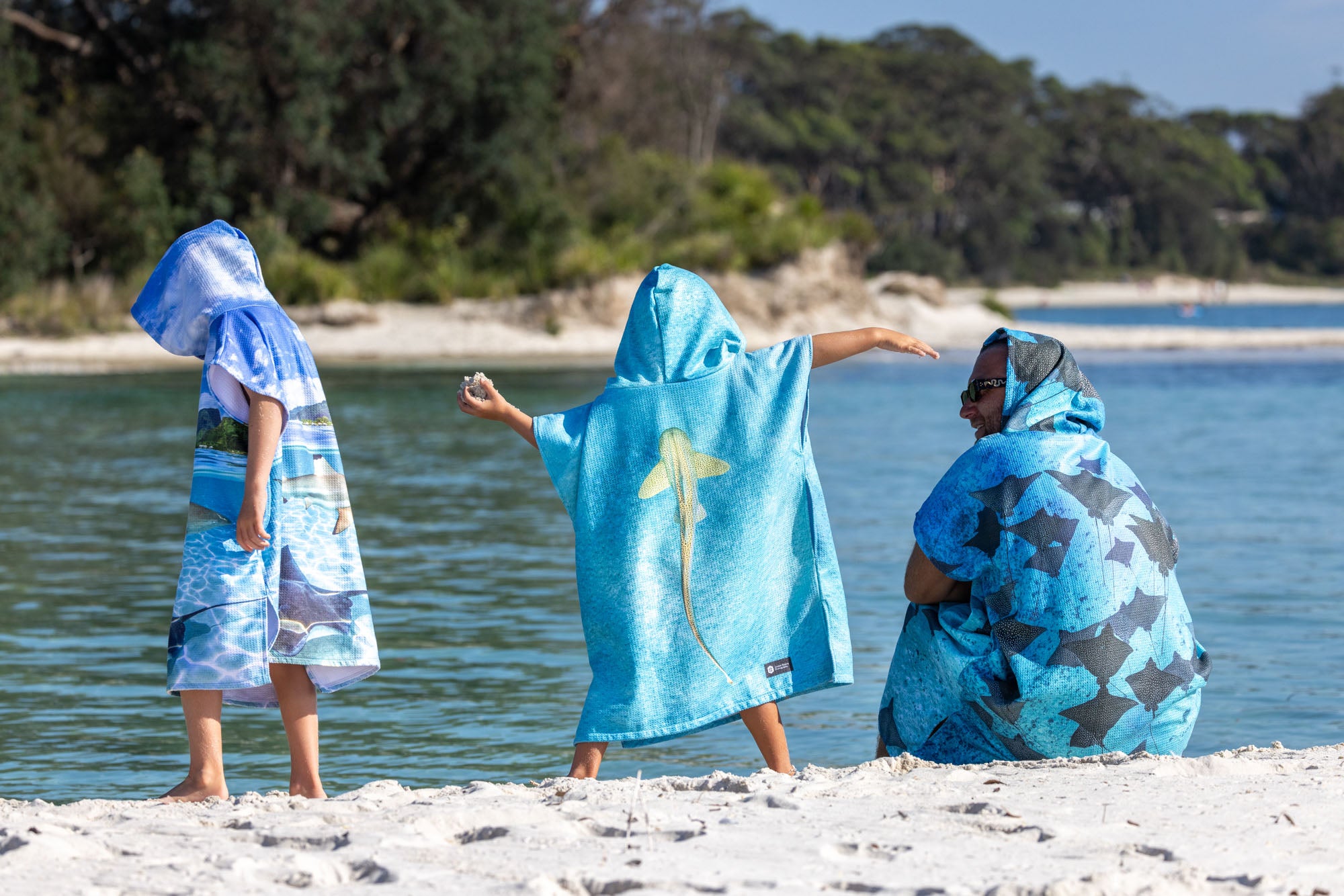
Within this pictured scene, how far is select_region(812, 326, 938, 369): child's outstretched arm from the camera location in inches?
155

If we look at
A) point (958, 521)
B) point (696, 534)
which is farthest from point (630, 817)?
point (958, 521)

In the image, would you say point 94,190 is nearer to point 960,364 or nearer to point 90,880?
point 960,364

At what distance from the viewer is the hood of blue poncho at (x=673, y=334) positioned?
13.1ft

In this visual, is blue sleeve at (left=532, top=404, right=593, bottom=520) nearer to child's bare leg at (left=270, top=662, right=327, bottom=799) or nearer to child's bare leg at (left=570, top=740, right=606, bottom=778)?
child's bare leg at (left=570, top=740, right=606, bottom=778)

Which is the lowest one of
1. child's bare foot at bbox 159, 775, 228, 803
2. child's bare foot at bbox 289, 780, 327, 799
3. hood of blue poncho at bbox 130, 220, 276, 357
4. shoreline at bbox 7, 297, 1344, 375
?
child's bare foot at bbox 289, 780, 327, 799

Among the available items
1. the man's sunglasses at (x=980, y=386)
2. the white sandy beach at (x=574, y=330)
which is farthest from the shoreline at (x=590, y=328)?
the man's sunglasses at (x=980, y=386)

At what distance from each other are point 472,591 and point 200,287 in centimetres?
444

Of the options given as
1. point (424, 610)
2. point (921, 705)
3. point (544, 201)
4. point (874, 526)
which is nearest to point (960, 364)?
point (544, 201)

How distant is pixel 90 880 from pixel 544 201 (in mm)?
31069

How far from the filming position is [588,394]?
21875mm

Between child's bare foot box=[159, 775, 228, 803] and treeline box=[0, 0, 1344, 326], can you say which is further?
treeline box=[0, 0, 1344, 326]

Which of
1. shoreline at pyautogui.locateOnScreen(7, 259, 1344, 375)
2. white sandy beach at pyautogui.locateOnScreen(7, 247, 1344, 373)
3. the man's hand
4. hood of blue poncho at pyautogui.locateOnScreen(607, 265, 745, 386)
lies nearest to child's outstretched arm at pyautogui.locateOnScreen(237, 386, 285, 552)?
the man's hand

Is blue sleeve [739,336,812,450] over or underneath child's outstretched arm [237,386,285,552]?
over

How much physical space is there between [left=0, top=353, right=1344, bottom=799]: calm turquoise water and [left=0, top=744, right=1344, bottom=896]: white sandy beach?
1.54 meters
